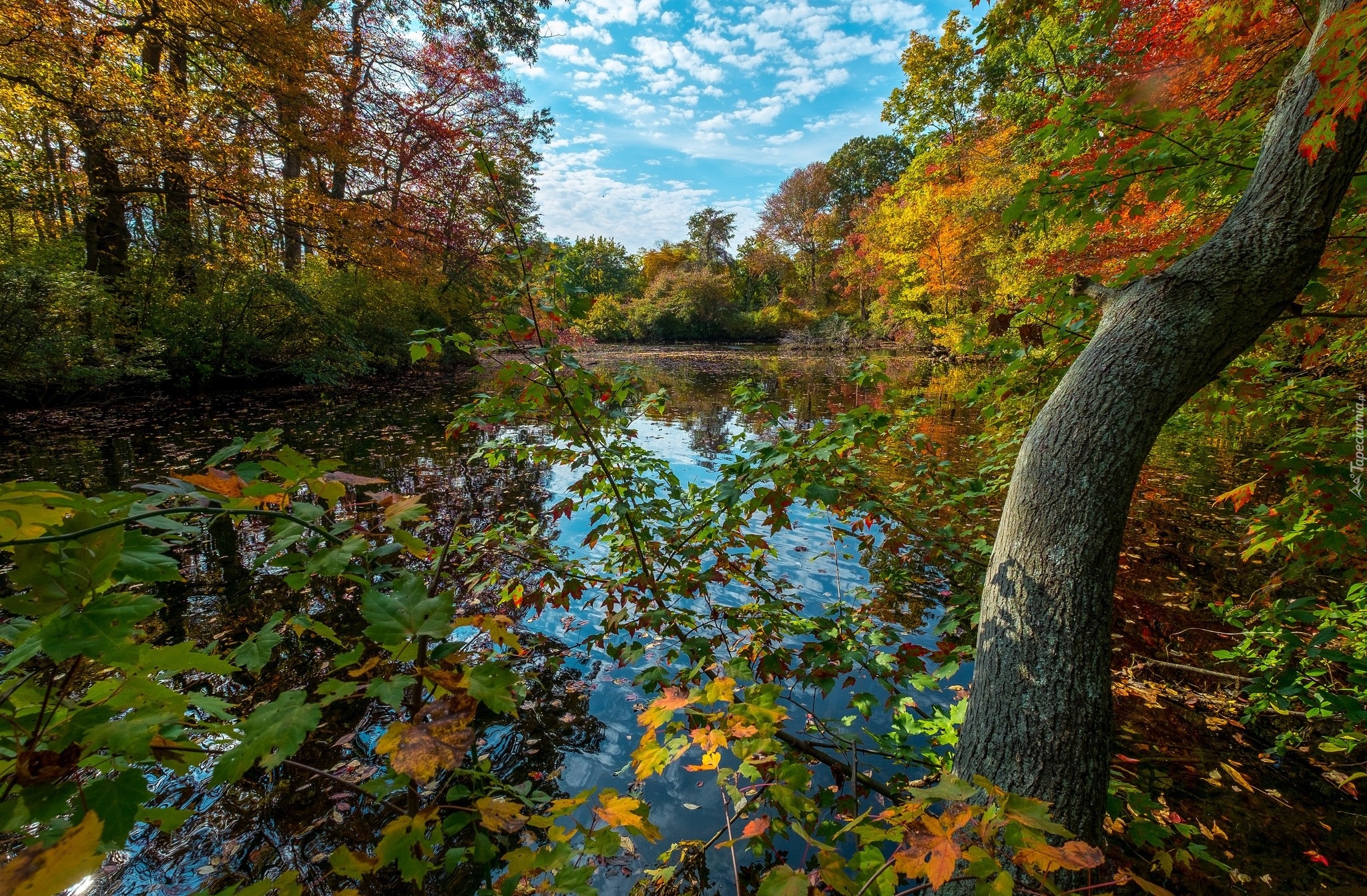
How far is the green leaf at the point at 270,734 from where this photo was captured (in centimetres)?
73

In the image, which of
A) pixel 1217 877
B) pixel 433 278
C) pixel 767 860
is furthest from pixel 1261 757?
pixel 433 278

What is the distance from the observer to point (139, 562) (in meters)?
0.75

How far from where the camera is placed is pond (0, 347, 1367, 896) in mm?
1952

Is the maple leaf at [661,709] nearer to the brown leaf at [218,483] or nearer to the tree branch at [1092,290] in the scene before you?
the brown leaf at [218,483]

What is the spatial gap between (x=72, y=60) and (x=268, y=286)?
3598mm

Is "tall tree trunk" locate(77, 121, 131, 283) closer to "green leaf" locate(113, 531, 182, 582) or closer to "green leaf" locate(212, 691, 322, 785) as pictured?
"green leaf" locate(113, 531, 182, 582)

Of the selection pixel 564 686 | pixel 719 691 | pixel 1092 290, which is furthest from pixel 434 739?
pixel 1092 290

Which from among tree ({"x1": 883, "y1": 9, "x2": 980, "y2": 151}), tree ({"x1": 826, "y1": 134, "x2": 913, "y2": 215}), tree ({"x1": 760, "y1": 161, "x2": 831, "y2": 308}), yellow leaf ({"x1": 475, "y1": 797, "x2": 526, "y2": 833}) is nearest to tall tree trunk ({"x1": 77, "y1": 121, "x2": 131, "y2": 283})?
yellow leaf ({"x1": 475, "y1": 797, "x2": 526, "y2": 833})

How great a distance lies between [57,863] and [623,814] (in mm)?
906

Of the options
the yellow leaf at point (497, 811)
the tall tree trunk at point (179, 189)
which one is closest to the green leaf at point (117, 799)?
the yellow leaf at point (497, 811)

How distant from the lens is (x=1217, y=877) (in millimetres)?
1854

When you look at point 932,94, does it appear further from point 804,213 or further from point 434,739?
point 434,739

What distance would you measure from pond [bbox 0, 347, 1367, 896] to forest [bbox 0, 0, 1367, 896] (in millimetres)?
23

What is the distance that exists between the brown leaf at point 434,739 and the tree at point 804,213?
33410 millimetres
